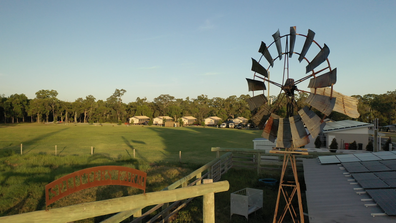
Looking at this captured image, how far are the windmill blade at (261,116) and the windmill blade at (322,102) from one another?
3.72 feet

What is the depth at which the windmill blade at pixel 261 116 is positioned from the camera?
6905 mm

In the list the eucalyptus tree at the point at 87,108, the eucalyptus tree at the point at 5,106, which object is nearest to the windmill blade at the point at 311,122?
the eucalyptus tree at the point at 5,106

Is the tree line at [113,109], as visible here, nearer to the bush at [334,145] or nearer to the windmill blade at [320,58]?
the bush at [334,145]

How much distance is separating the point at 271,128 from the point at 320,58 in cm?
209

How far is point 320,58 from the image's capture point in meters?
6.07

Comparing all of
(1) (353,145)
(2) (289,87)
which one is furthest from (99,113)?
(2) (289,87)

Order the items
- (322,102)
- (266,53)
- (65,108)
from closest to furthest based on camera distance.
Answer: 1. (322,102)
2. (266,53)
3. (65,108)

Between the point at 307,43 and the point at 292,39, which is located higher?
the point at 292,39

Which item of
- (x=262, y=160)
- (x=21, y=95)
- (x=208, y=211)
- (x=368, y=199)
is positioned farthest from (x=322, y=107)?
(x=21, y=95)

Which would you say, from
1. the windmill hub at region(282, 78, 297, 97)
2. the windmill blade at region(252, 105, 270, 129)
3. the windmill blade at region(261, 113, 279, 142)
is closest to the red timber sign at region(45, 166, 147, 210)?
the windmill blade at region(261, 113, 279, 142)

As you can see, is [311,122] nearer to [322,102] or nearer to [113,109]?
[322,102]

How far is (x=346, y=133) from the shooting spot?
907 inches

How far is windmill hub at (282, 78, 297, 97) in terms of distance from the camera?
6.67m

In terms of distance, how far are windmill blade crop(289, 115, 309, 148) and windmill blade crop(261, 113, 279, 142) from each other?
482mm
